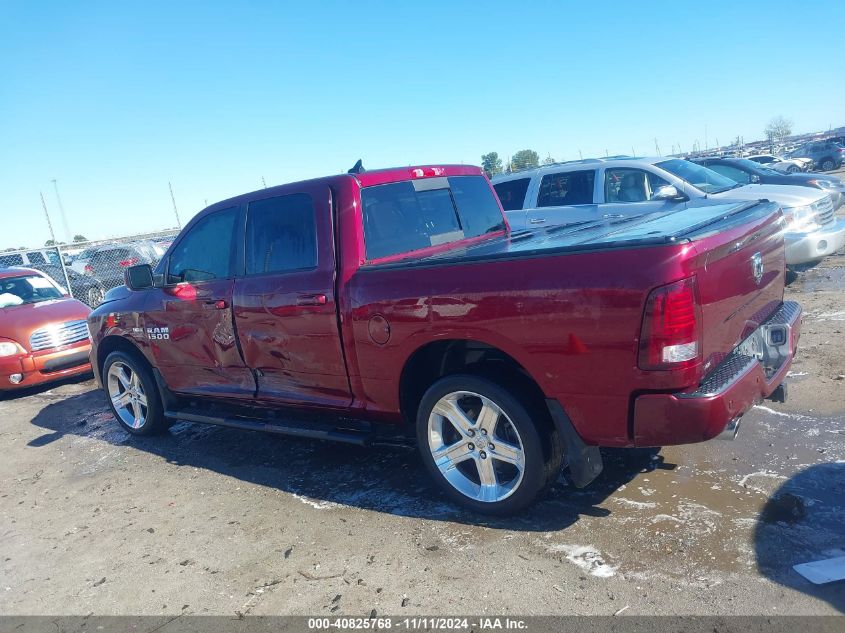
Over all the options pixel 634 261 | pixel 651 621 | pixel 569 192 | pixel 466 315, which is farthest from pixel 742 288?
pixel 569 192

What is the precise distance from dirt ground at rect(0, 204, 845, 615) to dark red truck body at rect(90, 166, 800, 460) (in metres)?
0.56

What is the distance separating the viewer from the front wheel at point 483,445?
3.32 meters

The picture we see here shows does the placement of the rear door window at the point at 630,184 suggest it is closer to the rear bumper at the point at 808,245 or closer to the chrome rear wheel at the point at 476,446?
the rear bumper at the point at 808,245

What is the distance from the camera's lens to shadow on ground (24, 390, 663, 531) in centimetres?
364

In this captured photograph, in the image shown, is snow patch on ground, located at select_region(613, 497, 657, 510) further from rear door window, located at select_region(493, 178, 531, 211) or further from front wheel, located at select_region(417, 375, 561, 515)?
rear door window, located at select_region(493, 178, 531, 211)

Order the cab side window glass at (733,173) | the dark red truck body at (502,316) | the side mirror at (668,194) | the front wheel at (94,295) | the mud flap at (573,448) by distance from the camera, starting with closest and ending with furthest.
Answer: the dark red truck body at (502,316) < the mud flap at (573,448) < the side mirror at (668,194) < the cab side window glass at (733,173) < the front wheel at (94,295)

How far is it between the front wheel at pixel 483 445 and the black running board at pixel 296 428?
1.55 ft

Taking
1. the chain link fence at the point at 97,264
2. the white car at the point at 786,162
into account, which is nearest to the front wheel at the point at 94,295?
the chain link fence at the point at 97,264

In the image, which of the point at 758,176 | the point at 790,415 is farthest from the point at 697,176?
the point at 790,415

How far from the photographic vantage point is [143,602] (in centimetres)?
326

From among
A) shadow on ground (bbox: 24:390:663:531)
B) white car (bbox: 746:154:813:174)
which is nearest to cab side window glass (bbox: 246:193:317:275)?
shadow on ground (bbox: 24:390:663:531)

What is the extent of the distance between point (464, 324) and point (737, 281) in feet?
4.47

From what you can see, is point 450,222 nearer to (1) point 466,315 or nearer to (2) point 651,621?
(1) point 466,315

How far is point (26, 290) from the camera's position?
31.4ft
